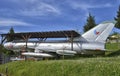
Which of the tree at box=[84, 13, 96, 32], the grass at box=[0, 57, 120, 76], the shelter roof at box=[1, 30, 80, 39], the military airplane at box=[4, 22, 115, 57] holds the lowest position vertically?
the grass at box=[0, 57, 120, 76]

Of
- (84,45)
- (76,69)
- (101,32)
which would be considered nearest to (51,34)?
(84,45)

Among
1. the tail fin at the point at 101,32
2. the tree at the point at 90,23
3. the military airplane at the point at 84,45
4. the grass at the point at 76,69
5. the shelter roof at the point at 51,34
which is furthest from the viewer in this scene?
the tree at the point at 90,23

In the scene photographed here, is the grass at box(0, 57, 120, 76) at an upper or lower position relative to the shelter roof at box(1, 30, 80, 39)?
lower

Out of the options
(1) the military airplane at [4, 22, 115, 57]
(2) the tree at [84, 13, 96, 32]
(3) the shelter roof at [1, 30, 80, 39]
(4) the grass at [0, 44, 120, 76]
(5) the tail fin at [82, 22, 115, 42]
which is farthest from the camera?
(2) the tree at [84, 13, 96, 32]

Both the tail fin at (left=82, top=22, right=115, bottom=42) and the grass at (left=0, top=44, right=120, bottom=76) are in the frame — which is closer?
the grass at (left=0, top=44, right=120, bottom=76)

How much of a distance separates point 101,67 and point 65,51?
25.1 metres

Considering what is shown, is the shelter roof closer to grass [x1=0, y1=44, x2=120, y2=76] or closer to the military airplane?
the military airplane

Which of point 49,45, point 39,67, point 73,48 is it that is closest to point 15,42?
point 49,45

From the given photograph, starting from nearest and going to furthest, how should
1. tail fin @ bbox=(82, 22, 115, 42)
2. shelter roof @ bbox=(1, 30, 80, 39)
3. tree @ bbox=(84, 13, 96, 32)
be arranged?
1. tail fin @ bbox=(82, 22, 115, 42)
2. shelter roof @ bbox=(1, 30, 80, 39)
3. tree @ bbox=(84, 13, 96, 32)

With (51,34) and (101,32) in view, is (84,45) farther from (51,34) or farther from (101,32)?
(51,34)

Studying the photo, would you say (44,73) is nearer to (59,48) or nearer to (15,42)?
(59,48)

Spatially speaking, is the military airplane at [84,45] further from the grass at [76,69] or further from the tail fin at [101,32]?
the grass at [76,69]

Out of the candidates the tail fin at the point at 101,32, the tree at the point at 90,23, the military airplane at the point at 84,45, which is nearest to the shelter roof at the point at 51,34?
the military airplane at the point at 84,45

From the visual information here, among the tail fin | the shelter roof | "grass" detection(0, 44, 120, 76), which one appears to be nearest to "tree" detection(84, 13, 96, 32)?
the shelter roof
